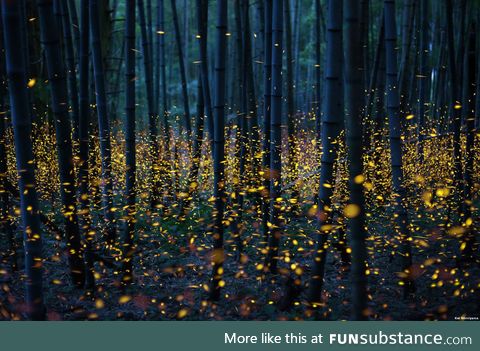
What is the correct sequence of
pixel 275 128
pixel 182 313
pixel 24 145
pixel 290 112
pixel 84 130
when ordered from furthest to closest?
pixel 290 112
pixel 275 128
pixel 84 130
pixel 182 313
pixel 24 145

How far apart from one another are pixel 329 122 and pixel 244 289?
7.26ft

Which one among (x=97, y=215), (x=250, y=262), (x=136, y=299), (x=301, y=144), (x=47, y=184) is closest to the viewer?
(x=136, y=299)

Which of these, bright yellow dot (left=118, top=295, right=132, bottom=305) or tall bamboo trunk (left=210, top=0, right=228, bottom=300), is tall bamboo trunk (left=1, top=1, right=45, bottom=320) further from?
tall bamboo trunk (left=210, top=0, right=228, bottom=300)

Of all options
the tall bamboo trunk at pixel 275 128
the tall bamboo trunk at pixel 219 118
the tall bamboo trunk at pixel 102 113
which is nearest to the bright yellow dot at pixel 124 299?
the tall bamboo trunk at pixel 219 118

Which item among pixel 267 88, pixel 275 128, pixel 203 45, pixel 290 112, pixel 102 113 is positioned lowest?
pixel 275 128

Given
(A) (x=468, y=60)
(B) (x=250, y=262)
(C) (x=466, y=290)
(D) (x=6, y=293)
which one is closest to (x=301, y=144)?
(A) (x=468, y=60)

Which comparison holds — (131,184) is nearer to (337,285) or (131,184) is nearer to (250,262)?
(250,262)

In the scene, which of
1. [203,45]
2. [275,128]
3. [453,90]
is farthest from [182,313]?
→ [453,90]

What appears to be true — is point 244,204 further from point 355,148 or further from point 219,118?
point 355,148

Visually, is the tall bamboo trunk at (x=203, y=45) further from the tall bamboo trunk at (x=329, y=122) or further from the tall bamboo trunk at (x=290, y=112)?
the tall bamboo trunk at (x=329, y=122)

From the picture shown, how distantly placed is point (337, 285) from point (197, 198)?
4377mm

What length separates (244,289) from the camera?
16.6ft

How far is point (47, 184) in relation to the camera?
8.11m

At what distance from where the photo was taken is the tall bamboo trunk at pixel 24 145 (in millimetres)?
3014
